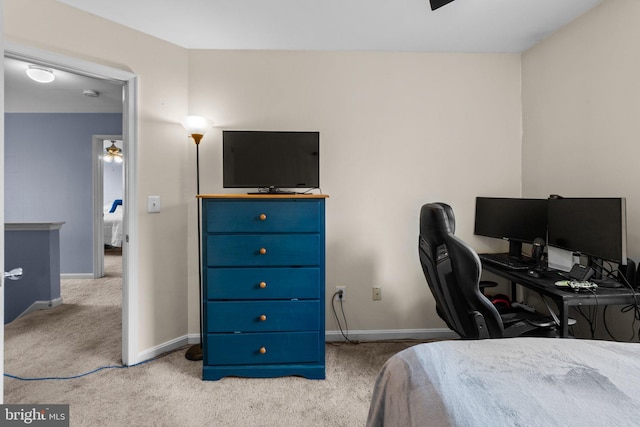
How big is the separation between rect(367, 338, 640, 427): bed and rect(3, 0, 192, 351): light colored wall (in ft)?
6.57

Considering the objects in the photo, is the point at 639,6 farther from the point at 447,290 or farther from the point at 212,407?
the point at 212,407

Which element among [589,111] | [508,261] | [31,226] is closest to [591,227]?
[508,261]

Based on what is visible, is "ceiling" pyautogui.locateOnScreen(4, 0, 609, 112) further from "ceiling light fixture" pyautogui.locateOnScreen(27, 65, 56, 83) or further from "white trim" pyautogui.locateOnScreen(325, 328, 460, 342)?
"white trim" pyautogui.locateOnScreen(325, 328, 460, 342)

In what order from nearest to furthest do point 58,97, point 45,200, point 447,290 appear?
point 447,290 → point 58,97 → point 45,200

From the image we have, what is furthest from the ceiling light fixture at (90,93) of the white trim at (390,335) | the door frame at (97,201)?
the white trim at (390,335)

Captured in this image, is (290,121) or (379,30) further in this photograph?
(290,121)

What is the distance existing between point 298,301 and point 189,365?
942 mm

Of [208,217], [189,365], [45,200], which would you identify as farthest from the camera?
[45,200]

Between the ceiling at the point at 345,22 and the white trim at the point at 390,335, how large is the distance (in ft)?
7.54

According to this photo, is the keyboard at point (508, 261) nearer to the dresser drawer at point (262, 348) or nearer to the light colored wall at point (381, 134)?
the light colored wall at point (381, 134)

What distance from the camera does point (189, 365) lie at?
2369mm

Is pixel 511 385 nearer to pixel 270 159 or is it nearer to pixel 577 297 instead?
pixel 577 297

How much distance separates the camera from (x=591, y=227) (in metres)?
1.87

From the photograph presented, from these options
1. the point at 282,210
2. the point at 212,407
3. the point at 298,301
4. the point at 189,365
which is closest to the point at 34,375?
the point at 189,365
